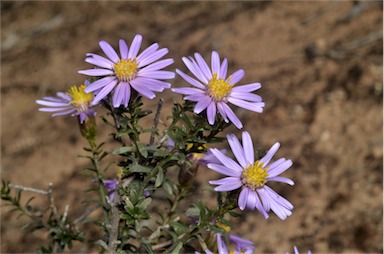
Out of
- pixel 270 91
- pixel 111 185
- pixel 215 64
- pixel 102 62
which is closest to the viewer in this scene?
pixel 102 62

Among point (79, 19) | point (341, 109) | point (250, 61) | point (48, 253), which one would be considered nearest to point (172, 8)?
point (79, 19)

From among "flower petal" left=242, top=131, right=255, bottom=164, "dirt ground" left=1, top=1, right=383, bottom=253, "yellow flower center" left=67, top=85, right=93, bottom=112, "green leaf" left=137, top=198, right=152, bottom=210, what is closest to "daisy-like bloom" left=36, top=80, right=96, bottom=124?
"yellow flower center" left=67, top=85, right=93, bottom=112

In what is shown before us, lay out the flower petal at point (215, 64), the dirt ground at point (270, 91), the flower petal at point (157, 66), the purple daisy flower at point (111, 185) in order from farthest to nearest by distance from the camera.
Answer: the dirt ground at point (270, 91) < the purple daisy flower at point (111, 185) < the flower petal at point (215, 64) < the flower petal at point (157, 66)

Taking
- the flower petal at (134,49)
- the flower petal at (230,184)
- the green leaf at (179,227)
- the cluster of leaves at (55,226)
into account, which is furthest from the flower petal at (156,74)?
the cluster of leaves at (55,226)

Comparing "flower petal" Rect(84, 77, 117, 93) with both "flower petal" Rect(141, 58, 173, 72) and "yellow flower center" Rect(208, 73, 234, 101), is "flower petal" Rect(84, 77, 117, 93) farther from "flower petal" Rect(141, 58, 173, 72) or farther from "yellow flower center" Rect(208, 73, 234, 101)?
"yellow flower center" Rect(208, 73, 234, 101)

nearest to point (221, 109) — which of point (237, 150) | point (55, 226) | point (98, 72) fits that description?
point (237, 150)

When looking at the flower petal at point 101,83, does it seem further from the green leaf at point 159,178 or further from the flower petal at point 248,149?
the flower petal at point 248,149

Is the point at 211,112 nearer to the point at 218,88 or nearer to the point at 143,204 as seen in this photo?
the point at 218,88
